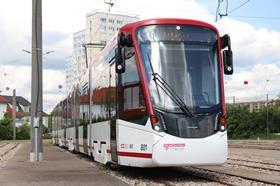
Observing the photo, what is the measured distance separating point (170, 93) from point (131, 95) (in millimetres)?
1180

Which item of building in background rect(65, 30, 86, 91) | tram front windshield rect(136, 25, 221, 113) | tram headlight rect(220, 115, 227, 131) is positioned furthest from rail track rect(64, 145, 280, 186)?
building in background rect(65, 30, 86, 91)

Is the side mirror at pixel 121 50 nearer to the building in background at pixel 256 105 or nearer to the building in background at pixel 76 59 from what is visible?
the building in background at pixel 76 59

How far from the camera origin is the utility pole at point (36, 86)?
22344 mm

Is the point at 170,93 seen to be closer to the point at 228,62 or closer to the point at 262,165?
the point at 228,62

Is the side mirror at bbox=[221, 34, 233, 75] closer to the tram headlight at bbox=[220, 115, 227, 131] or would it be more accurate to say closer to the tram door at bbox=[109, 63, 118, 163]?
the tram headlight at bbox=[220, 115, 227, 131]

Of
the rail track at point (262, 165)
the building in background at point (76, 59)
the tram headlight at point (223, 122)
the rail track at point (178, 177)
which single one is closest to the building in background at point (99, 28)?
the building in background at point (76, 59)

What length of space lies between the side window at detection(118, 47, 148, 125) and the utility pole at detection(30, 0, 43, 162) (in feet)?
30.8

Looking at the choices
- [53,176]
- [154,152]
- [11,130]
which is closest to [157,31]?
[154,152]

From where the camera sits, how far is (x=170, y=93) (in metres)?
12.6

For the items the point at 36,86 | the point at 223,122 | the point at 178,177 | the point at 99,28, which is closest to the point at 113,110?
the point at 178,177

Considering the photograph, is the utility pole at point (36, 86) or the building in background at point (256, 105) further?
the building in background at point (256, 105)

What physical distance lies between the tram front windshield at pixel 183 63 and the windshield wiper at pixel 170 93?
50mm

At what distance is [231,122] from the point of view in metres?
77.9

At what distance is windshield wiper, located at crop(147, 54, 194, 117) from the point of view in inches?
492
